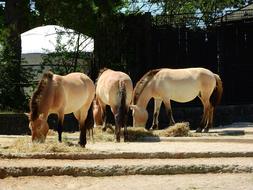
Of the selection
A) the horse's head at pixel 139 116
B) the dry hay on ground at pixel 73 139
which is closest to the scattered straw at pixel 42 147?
the dry hay on ground at pixel 73 139

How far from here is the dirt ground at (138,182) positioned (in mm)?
7766

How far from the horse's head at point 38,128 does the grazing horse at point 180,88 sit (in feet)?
17.5

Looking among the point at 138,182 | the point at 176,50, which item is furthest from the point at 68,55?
the point at 138,182

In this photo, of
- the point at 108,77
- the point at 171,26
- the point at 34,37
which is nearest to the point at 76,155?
the point at 108,77

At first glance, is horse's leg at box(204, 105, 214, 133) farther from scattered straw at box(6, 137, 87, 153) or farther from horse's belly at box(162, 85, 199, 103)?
scattered straw at box(6, 137, 87, 153)

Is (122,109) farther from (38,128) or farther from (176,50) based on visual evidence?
(176,50)

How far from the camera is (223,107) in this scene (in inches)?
747

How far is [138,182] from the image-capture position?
26.7 ft

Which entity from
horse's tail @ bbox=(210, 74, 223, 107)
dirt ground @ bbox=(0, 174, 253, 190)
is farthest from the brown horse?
horse's tail @ bbox=(210, 74, 223, 107)

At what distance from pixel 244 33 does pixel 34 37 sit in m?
7.82

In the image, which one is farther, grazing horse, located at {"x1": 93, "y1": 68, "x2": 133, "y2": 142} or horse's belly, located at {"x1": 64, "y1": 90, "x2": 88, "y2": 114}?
grazing horse, located at {"x1": 93, "y1": 68, "x2": 133, "y2": 142}

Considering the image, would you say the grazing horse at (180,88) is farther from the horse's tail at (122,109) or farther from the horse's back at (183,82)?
the horse's tail at (122,109)

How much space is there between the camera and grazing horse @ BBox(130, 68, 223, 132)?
51.1 feet

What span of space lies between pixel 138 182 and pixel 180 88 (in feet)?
26.9
